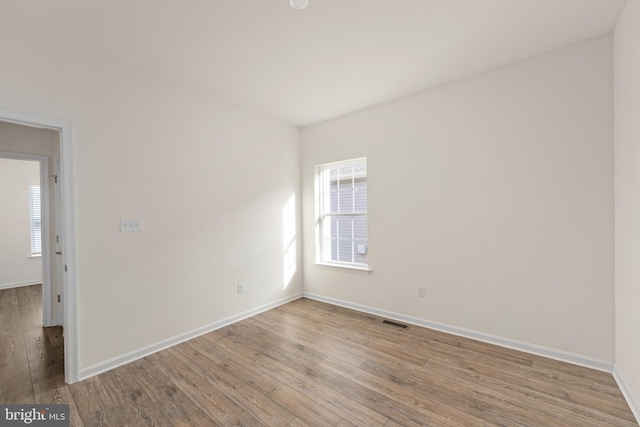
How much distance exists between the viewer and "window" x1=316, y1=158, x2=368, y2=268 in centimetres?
394

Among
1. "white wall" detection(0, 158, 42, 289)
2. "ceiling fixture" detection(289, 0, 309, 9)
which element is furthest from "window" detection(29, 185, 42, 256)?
"ceiling fixture" detection(289, 0, 309, 9)

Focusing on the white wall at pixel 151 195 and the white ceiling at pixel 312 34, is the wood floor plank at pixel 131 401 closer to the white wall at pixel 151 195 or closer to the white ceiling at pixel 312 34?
the white wall at pixel 151 195

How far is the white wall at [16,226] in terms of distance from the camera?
5258 mm

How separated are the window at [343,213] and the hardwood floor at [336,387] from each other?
1406 mm

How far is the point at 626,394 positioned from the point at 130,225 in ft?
13.9

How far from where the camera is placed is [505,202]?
8.84ft

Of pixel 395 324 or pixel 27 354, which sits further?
pixel 395 324

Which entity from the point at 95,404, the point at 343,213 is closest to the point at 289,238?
the point at 343,213

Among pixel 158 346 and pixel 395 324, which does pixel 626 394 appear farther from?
pixel 158 346

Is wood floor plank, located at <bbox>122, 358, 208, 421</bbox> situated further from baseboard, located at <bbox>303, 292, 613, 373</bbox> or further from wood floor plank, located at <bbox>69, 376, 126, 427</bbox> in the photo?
baseboard, located at <bbox>303, 292, 613, 373</bbox>

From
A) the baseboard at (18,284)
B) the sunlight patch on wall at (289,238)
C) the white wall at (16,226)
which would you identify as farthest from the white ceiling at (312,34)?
the baseboard at (18,284)

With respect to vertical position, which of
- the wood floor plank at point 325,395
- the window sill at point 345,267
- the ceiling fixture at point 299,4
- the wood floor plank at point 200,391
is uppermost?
the ceiling fixture at point 299,4

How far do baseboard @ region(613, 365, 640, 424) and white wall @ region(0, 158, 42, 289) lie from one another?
28.8 ft

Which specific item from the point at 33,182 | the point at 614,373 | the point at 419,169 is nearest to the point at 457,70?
the point at 419,169
